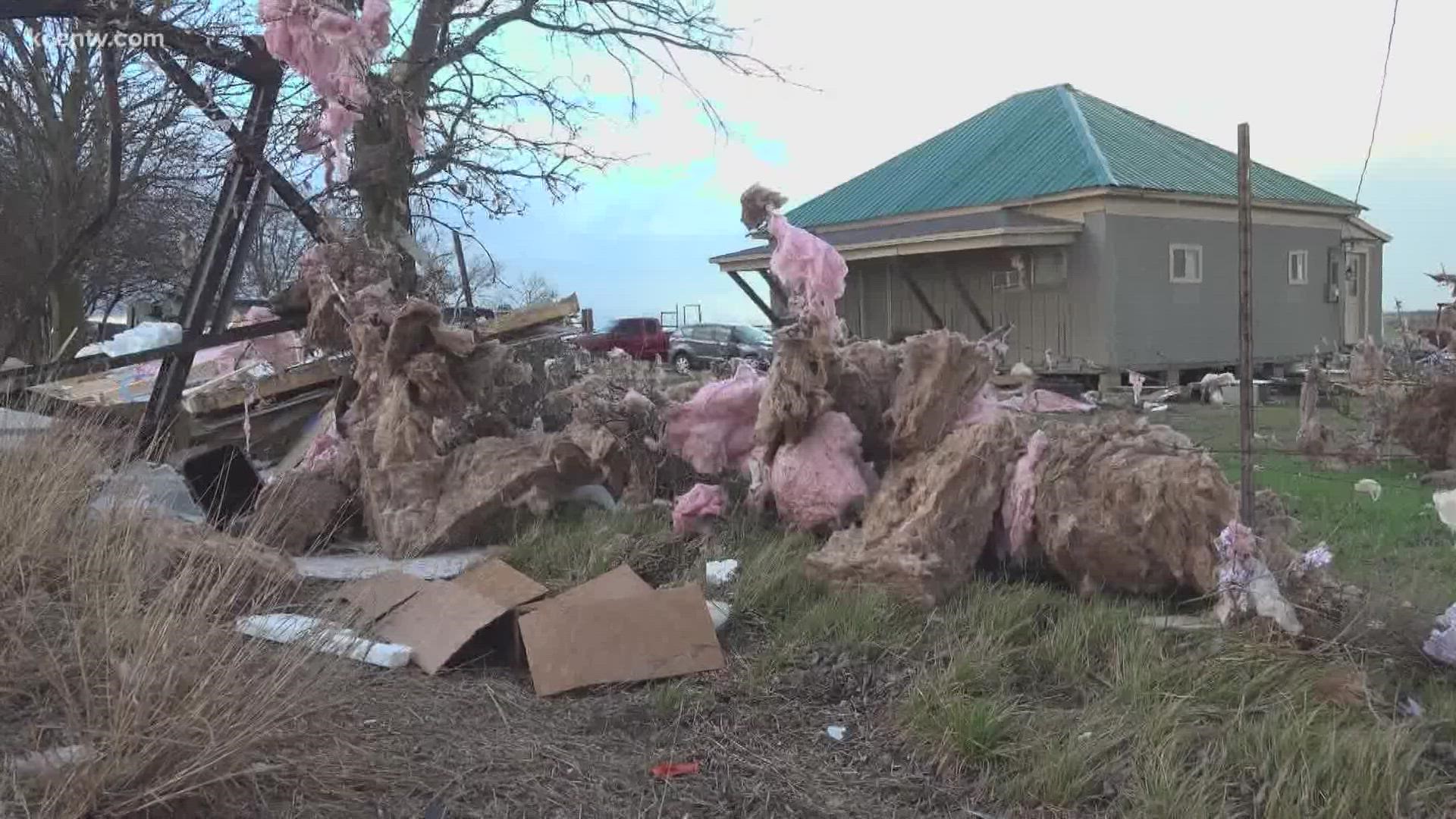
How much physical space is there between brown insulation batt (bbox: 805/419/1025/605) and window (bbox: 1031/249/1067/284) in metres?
12.8

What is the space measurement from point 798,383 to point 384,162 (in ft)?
13.7

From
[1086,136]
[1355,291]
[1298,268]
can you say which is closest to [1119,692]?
[1086,136]

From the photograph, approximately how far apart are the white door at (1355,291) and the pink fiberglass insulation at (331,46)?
19238 mm

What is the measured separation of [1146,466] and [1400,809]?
5.07 ft

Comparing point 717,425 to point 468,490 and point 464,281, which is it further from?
point 464,281

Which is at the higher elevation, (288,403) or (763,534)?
(288,403)

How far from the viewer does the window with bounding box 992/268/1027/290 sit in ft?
55.6

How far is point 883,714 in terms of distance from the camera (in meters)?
3.14

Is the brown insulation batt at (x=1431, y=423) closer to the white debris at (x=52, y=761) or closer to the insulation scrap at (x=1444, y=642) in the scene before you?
the insulation scrap at (x=1444, y=642)

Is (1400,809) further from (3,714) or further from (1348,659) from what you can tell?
(3,714)

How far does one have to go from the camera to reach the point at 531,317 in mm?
6969

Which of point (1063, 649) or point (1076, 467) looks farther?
point (1076, 467)

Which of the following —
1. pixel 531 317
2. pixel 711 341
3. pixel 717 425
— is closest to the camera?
pixel 717 425

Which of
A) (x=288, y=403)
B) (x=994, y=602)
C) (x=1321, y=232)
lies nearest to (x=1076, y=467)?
(x=994, y=602)
